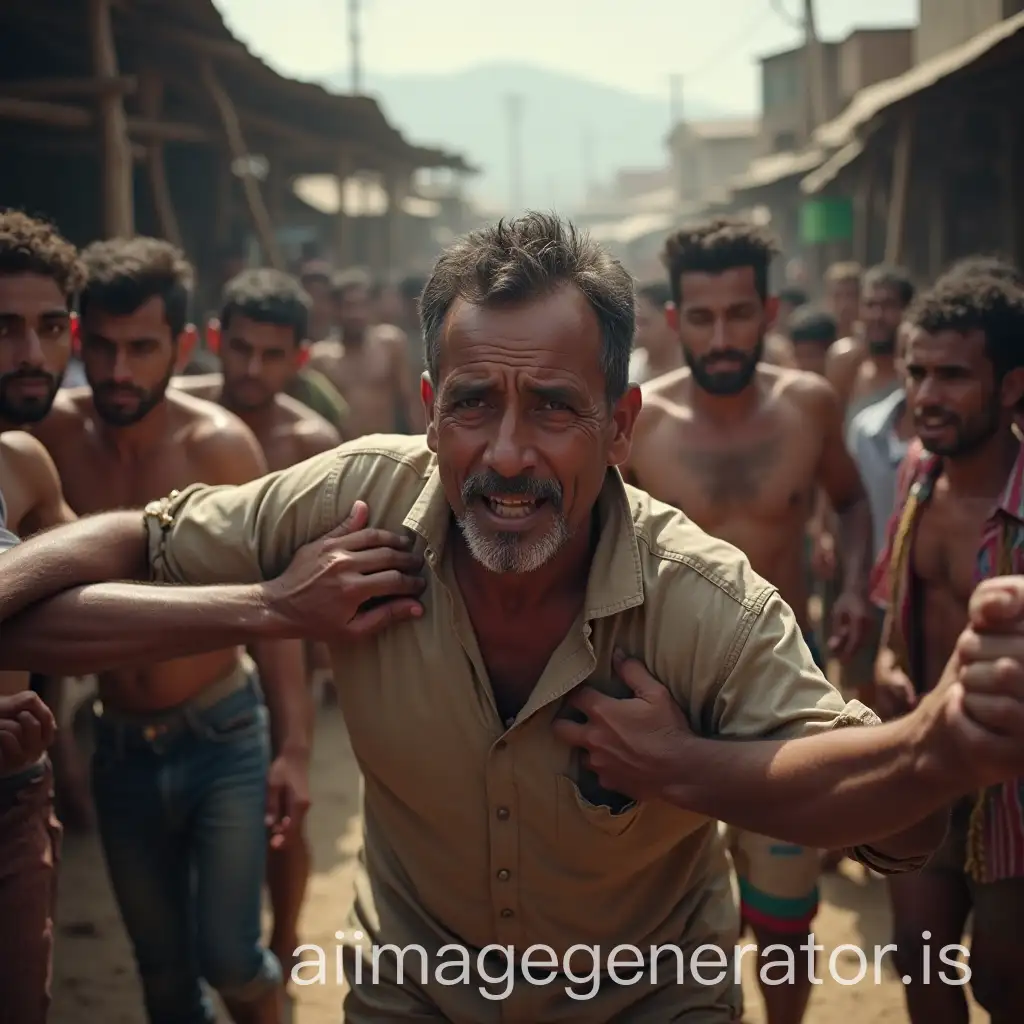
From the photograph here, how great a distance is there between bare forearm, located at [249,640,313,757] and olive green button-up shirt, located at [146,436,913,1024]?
4.16ft

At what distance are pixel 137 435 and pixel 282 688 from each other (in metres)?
0.99

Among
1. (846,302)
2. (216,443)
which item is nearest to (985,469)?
(216,443)

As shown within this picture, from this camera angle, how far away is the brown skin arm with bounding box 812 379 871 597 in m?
5.01

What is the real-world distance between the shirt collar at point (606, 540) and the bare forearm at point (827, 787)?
32 centimetres

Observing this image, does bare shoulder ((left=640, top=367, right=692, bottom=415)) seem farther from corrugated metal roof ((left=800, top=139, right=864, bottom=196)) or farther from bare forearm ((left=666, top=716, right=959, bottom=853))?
corrugated metal roof ((left=800, top=139, right=864, bottom=196))

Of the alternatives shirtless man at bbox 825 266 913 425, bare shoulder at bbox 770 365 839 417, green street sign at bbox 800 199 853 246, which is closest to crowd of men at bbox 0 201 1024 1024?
bare shoulder at bbox 770 365 839 417

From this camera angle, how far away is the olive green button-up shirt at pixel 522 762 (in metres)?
2.33

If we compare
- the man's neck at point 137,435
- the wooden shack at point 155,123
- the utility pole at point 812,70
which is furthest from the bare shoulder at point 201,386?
the utility pole at point 812,70

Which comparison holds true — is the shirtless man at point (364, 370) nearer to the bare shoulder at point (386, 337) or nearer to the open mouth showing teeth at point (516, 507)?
the bare shoulder at point (386, 337)

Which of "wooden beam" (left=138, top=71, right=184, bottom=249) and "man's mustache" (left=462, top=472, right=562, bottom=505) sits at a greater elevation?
"wooden beam" (left=138, top=71, right=184, bottom=249)

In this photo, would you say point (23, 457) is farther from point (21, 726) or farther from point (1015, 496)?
point (1015, 496)

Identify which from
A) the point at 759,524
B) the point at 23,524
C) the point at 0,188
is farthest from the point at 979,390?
the point at 0,188

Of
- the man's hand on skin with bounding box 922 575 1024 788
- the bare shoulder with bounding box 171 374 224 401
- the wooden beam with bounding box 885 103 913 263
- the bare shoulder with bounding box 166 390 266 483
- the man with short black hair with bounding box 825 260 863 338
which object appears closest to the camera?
the man's hand on skin with bounding box 922 575 1024 788

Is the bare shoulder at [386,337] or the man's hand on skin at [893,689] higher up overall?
the bare shoulder at [386,337]
